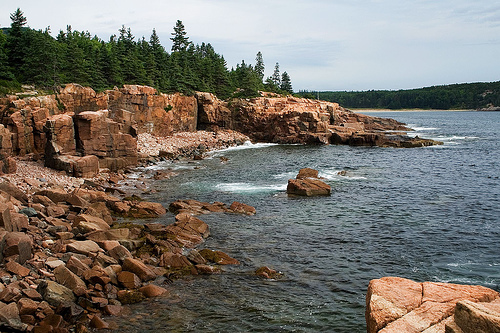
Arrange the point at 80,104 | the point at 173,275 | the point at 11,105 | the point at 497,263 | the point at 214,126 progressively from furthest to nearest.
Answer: the point at 214,126, the point at 80,104, the point at 11,105, the point at 497,263, the point at 173,275

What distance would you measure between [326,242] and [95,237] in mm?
12129

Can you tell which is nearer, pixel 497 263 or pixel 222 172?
pixel 497 263

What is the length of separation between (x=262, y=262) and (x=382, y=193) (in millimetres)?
18934

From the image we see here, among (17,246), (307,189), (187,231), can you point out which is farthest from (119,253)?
(307,189)

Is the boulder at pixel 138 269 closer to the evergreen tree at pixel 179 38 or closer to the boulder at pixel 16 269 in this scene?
the boulder at pixel 16 269

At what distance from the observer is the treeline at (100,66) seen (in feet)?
173

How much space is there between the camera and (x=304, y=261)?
20875 mm

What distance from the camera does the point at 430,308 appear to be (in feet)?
31.5

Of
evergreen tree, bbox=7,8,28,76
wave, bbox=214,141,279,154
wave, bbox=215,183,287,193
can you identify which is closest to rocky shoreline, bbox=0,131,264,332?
wave, bbox=215,183,287,193

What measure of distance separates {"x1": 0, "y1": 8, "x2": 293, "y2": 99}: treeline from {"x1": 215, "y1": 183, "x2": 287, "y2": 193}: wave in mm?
27476

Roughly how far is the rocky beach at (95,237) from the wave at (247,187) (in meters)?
2.98

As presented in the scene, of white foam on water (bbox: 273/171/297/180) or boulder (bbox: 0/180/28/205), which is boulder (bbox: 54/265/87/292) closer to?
boulder (bbox: 0/180/28/205)

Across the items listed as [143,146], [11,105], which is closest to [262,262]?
[11,105]

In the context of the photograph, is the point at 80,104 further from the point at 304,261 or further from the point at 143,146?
the point at 304,261
